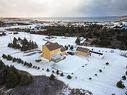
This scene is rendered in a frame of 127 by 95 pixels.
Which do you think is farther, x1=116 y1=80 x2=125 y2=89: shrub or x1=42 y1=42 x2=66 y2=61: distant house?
x1=42 y1=42 x2=66 y2=61: distant house

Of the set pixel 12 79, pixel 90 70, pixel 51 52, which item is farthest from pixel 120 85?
pixel 51 52

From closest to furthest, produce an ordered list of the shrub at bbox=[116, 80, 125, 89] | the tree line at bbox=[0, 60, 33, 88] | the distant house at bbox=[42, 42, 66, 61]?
the tree line at bbox=[0, 60, 33, 88]
the shrub at bbox=[116, 80, 125, 89]
the distant house at bbox=[42, 42, 66, 61]

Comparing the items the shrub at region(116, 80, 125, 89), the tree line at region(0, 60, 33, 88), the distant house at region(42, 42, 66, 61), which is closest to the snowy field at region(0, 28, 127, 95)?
the shrub at region(116, 80, 125, 89)

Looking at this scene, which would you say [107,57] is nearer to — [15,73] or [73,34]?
[15,73]

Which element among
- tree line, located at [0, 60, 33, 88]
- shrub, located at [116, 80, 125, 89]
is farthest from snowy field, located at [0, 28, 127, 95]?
tree line, located at [0, 60, 33, 88]

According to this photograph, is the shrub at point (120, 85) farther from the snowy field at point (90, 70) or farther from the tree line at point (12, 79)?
the tree line at point (12, 79)

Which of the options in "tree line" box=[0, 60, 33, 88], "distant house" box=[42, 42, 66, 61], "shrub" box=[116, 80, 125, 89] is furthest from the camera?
"distant house" box=[42, 42, 66, 61]

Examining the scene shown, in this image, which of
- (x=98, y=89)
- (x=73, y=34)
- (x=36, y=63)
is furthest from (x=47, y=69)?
(x=73, y=34)

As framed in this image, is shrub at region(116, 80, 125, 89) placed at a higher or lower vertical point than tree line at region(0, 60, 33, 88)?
lower

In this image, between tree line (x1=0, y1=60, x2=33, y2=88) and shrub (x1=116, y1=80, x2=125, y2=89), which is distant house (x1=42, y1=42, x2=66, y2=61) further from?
shrub (x1=116, y1=80, x2=125, y2=89)

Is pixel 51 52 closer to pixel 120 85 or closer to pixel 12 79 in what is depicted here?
pixel 12 79

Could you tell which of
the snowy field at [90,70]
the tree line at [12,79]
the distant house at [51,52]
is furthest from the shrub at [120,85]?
the distant house at [51,52]
